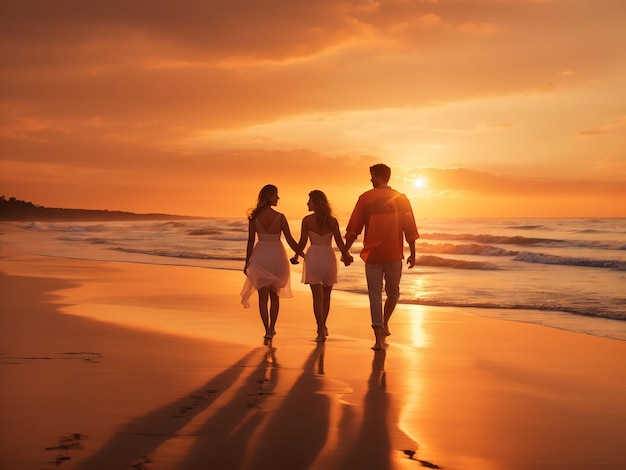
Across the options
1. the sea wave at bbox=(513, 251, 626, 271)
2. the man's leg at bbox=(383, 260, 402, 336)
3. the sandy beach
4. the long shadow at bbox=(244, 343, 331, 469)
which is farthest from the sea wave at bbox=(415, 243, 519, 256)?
the long shadow at bbox=(244, 343, 331, 469)

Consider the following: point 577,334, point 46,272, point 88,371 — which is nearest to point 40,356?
point 88,371

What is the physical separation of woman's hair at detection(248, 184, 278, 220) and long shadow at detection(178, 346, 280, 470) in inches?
124

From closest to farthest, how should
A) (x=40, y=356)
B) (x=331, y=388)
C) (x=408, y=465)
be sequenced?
(x=408, y=465) → (x=331, y=388) → (x=40, y=356)

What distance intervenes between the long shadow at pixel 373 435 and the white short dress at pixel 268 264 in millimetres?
2981

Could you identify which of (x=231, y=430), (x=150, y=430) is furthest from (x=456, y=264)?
(x=150, y=430)

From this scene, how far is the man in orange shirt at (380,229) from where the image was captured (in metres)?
9.53

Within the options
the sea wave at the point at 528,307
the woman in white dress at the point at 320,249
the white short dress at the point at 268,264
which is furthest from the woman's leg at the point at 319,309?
the sea wave at the point at 528,307

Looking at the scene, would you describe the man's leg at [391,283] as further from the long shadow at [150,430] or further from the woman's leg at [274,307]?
the long shadow at [150,430]

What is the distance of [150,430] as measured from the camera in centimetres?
518

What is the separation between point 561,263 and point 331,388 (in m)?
26.6

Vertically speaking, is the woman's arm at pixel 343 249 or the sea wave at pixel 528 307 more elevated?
the woman's arm at pixel 343 249

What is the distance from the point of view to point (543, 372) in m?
7.89

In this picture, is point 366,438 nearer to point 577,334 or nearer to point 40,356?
point 40,356

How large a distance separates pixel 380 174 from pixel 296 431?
5.00 m
